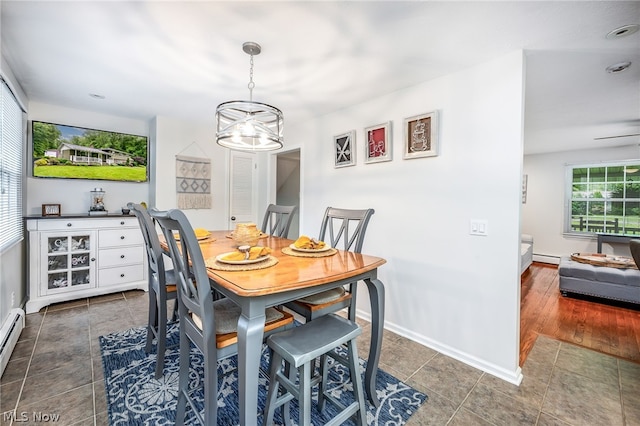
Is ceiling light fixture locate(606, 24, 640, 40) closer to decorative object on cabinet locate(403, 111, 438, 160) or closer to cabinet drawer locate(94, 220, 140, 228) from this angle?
decorative object on cabinet locate(403, 111, 438, 160)

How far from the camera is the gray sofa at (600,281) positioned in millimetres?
3277

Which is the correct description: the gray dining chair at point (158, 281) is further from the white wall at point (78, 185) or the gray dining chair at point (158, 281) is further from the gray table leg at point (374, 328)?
the white wall at point (78, 185)

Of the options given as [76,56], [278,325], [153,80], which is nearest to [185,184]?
[153,80]

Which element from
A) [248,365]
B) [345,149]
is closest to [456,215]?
[345,149]

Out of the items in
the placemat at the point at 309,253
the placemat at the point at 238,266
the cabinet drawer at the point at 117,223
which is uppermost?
the cabinet drawer at the point at 117,223

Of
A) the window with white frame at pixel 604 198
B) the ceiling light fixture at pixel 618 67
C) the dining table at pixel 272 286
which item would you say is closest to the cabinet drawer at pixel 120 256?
the dining table at pixel 272 286

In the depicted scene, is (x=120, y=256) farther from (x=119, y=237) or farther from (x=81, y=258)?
(x=81, y=258)

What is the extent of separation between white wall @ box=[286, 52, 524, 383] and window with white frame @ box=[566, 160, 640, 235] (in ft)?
17.0

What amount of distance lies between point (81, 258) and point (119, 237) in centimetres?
42

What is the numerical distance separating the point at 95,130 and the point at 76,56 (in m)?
1.71

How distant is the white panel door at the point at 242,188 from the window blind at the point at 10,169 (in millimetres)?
2251

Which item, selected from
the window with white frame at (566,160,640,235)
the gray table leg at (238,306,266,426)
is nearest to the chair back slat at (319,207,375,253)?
the gray table leg at (238,306,266,426)

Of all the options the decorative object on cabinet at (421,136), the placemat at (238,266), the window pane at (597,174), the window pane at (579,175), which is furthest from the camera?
the window pane at (579,175)

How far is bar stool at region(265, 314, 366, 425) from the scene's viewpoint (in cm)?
116
